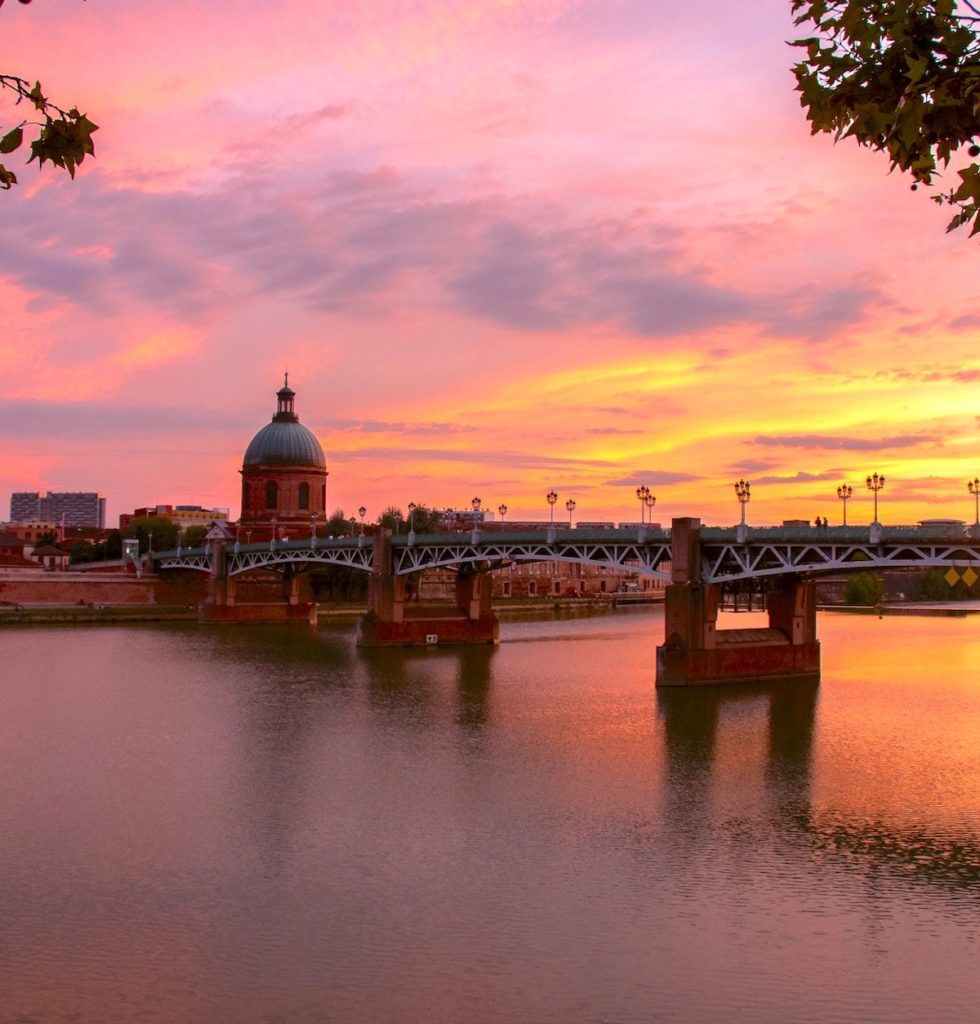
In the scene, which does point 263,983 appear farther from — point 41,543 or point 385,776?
point 41,543

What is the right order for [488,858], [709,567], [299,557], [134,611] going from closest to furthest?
1. [488,858]
2. [709,567]
3. [299,557]
4. [134,611]

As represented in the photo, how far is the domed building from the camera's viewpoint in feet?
404

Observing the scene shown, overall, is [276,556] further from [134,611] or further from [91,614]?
[91,614]

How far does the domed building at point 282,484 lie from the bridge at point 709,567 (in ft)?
154

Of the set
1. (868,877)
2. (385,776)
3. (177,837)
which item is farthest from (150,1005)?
(385,776)

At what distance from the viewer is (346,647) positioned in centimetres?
7512

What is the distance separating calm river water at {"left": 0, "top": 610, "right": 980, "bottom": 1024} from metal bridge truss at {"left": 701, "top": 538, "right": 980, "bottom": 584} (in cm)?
534

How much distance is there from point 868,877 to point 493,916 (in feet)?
24.0

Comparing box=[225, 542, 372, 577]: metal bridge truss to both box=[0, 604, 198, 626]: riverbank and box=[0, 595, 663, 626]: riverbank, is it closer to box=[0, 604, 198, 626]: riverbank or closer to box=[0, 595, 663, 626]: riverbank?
box=[0, 595, 663, 626]: riverbank

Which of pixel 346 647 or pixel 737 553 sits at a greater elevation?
pixel 737 553

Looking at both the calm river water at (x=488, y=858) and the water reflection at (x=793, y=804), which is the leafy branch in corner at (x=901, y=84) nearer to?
the calm river water at (x=488, y=858)

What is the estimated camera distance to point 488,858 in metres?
24.4

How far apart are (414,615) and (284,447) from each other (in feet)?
168

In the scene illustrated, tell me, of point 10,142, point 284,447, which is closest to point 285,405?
point 284,447
